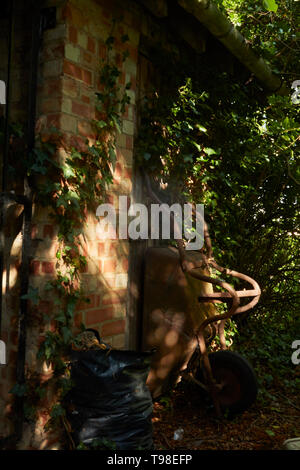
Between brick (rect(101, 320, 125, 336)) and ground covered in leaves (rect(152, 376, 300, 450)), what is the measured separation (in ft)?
2.57

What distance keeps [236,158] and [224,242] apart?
2.84ft

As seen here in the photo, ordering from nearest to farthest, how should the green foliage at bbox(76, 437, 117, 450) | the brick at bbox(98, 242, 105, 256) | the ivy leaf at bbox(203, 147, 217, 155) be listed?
the green foliage at bbox(76, 437, 117, 450), the brick at bbox(98, 242, 105, 256), the ivy leaf at bbox(203, 147, 217, 155)

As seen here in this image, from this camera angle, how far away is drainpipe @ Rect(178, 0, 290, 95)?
301 cm

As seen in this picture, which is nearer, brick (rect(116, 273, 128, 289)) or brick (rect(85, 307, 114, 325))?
brick (rect(85, 307, 114, 325))

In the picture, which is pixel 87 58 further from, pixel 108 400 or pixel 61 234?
pixel 108 400

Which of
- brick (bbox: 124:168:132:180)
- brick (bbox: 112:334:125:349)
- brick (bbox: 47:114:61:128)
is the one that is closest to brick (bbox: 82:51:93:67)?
brick (bbox: 47:114:61:128)

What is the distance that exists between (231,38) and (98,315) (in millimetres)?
2432

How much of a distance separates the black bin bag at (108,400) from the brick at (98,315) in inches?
12.4

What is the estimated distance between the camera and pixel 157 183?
3.65 metres

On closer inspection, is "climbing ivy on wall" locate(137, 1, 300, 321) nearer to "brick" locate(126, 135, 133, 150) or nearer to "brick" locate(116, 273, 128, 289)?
"brick" locate(126, 135, 133, 150)

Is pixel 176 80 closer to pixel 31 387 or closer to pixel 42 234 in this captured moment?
pixel 42 234

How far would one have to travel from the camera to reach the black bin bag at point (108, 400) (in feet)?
7.76

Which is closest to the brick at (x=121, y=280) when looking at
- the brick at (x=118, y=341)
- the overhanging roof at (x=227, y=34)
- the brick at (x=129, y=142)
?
A: the brick at (x=118, y=341)

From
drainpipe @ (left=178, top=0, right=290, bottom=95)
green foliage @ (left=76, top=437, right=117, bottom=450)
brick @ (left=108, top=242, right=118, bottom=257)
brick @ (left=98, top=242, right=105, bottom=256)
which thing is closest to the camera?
green foliage @ (left=76, top=437, right=117, bottom=450)
